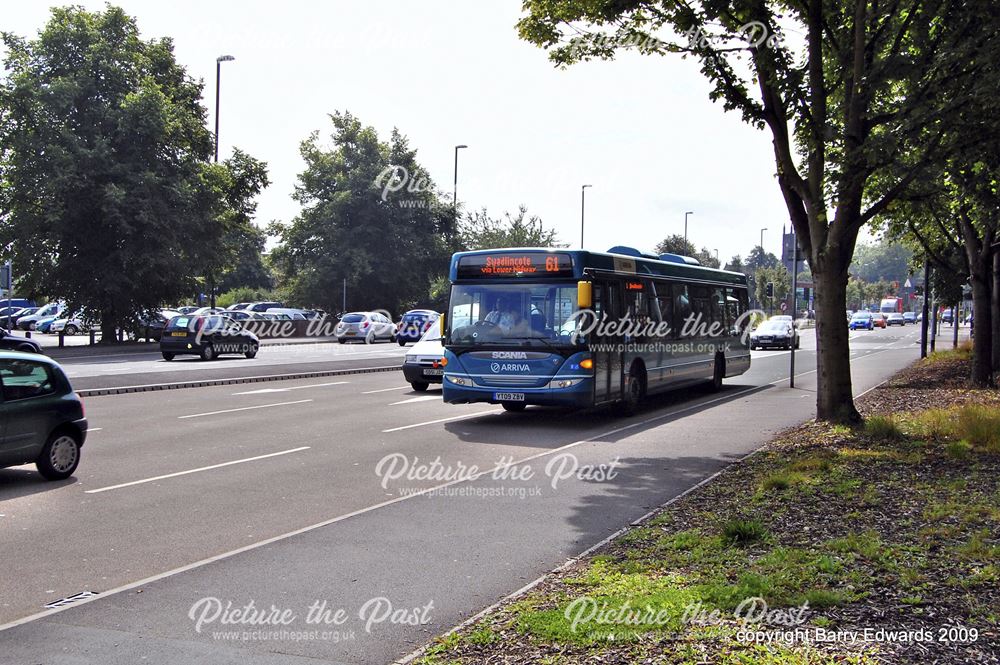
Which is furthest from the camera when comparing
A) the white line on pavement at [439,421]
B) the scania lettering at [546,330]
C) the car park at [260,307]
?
the car park at [260,307]

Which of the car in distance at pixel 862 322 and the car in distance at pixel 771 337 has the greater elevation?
the car in distance at pixel 862 322

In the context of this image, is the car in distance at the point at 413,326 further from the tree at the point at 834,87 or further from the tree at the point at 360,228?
the tree at the point at 834,87

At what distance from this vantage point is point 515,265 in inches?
593

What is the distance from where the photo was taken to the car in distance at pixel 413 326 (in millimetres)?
47406

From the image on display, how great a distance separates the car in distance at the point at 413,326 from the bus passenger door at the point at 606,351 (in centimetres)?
3142

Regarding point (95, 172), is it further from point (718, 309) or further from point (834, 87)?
point (834, 87)

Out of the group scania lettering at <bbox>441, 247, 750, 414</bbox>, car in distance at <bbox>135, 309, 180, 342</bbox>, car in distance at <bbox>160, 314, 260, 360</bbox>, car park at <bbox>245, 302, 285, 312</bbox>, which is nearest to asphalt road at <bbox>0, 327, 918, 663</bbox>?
scania lettering at <bbox>441, 247, 750, 414</bbox>

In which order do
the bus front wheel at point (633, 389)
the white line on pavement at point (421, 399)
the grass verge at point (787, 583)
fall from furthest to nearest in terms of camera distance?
the white line on pavement at point (421, 399) < the bus front wheel at point (633, 389) < the grass verge at point (787, 583)

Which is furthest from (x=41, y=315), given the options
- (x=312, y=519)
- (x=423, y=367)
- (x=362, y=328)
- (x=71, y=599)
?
(x=71, y=599)

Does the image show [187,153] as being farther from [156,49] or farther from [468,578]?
[468,578]

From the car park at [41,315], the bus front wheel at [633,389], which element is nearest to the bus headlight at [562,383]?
the bus front wheel at [633,389]

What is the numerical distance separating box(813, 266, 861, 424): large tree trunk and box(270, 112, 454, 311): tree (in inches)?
1965

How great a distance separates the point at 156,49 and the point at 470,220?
95.6ft

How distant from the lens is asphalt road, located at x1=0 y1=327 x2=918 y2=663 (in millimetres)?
5262
